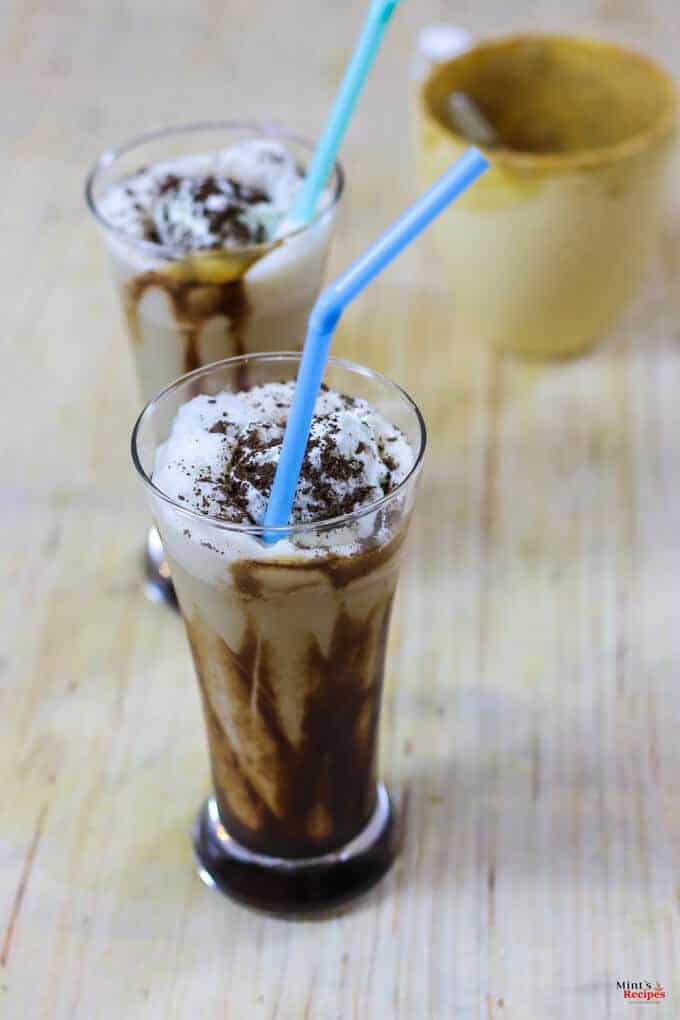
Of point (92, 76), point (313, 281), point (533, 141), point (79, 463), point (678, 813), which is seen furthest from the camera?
point (92, 76)

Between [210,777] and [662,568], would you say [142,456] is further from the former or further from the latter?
[662,568]

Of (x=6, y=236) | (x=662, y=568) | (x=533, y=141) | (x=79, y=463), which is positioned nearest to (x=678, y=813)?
(x=662, y=568)

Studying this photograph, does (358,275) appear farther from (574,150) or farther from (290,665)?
(574,150)

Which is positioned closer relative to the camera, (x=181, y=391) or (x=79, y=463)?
(x=181, y=391)

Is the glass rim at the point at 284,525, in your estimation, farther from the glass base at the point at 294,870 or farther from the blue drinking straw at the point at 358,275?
the glass base at the point at 294,870

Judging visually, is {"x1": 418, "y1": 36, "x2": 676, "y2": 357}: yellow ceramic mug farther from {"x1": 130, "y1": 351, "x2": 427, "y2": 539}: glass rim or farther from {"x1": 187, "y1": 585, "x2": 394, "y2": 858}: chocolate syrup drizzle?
{"x1": 187, "y1": 585, "x2": 394, "y2": 858}: chocolate syrup drizzle

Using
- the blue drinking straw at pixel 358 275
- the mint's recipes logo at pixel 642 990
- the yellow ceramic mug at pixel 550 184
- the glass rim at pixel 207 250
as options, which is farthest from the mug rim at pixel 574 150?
the mint's recipes logo at pixel 642 990

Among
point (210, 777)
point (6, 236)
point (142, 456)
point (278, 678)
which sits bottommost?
point (210, 777)

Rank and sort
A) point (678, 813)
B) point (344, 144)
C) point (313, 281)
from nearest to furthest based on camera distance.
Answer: point (678, 813)
point (313, 281)
point (344, 144)
